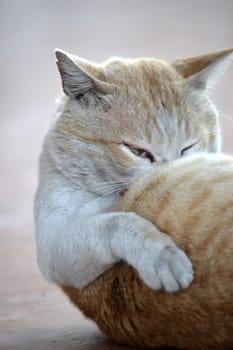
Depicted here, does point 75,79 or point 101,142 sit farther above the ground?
point 75,79

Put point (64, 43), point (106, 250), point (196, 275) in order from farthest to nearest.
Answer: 1. point (64, 43)
2. point (106, 250)
3. point (196, 275)

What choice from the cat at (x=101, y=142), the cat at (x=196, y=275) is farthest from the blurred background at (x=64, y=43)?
the cat at (x=196, y=275)

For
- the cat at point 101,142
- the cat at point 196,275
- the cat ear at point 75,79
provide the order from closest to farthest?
1. the cat at point 196,275
2. the cat at point 101,142
3. the cat ear at point 75,79

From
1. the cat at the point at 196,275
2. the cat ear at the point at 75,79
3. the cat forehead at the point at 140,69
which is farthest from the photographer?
the cat forehead at the point at 140,69

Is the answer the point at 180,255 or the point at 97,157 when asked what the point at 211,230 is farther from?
the point at 97,157

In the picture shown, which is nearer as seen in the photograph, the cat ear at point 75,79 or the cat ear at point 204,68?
the cat ear at point 75,79

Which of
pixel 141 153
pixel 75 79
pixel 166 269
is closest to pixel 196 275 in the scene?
pixel 166 269

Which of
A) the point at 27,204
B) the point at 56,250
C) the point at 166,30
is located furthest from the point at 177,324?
the point at 166,30

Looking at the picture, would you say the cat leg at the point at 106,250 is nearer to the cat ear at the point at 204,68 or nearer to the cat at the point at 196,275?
the cat at the point at 196,275

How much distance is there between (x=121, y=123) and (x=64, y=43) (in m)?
4.93

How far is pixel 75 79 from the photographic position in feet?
7.53

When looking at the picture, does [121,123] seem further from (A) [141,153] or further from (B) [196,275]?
(B) [196,275]

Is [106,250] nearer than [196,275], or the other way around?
[196,275]

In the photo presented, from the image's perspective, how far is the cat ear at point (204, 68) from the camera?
8.08 feet
